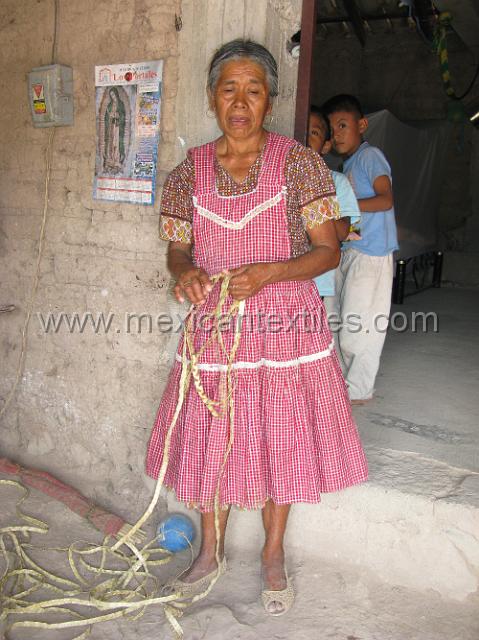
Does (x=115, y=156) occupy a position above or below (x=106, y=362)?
above

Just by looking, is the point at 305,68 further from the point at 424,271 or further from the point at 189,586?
the point at 424,271

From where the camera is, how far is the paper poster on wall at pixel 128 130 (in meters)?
2.56

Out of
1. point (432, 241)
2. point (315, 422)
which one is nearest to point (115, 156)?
point (315, 422)

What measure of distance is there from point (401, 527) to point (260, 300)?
109 centimetres

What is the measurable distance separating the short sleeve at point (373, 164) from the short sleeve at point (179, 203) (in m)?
1.27

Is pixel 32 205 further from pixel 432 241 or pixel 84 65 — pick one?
pixel 432 241

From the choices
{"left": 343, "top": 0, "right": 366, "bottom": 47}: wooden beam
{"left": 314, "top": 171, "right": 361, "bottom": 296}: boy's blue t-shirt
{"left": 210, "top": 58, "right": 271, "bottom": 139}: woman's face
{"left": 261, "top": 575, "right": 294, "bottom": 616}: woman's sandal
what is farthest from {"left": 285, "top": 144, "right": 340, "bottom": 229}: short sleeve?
{"left": 343, "top": 0, "right": 366, "bottom": 47}: wooden beam

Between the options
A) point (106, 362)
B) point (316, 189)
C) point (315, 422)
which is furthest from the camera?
point (106, 362)

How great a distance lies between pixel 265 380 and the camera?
6.52 feet

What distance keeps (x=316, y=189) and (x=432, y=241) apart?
7017 millimetres

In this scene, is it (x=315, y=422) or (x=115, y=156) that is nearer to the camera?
(x=315, y=422)

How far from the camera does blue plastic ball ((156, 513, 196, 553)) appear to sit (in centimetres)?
252

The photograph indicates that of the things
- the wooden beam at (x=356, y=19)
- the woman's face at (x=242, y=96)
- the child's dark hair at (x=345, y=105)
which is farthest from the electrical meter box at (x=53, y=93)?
the wooden beam at (x=356, y=19)

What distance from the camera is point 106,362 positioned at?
291 centimetres
